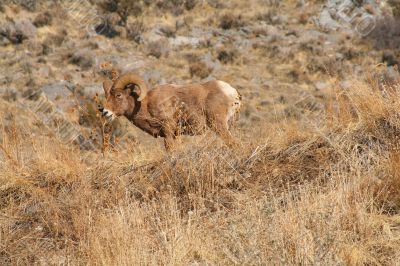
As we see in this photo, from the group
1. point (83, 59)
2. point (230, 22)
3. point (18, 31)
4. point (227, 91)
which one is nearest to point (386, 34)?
point (230, 22)

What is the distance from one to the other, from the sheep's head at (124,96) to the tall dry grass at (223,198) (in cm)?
221

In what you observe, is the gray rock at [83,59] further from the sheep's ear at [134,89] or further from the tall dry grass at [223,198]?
the tall dry grass at [223,198]

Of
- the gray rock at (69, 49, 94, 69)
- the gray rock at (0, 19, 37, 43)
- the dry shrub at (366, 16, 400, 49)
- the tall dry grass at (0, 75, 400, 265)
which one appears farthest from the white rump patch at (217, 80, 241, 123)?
the dry shrub at (366, 16, 400, 49)

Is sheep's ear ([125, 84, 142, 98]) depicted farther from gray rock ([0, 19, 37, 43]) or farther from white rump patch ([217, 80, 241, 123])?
gray rock ([0, 19, 37, 43])

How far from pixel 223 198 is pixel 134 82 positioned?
161 inches

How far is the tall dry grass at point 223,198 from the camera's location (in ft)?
11.2

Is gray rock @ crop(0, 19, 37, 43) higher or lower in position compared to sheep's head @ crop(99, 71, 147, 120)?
lower

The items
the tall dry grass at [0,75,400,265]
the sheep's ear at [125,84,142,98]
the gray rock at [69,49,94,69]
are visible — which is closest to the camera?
the tall dry grass at [0,75,400,265]

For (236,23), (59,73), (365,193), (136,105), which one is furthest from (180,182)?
(236,23)

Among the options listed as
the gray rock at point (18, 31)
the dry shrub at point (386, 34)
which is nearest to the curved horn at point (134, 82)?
the gray rock at point (18, 31)

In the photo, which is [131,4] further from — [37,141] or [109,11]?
[37,141]

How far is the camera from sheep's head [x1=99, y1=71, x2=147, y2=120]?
811 cm

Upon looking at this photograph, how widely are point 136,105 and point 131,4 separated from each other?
2239 cm

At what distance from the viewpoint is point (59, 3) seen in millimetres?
A: 30203
